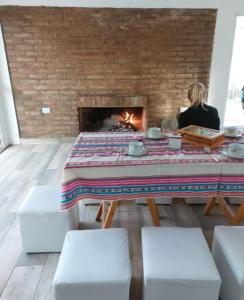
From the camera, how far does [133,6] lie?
3.71 meters

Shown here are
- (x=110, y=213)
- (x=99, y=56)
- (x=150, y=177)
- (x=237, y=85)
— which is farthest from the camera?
(x=237, y=85)

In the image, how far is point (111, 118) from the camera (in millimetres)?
4539

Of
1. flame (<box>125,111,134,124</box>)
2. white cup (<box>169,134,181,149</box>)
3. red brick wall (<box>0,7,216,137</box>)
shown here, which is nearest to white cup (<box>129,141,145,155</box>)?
white cup (<box>169,134,181,149</box>)

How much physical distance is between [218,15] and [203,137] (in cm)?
291

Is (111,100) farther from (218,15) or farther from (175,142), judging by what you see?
(175,142)

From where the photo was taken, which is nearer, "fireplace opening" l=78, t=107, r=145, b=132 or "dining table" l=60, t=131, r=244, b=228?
"dining table" l=60, t=131, r=244, b=228

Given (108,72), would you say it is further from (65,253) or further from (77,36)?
(65,253)

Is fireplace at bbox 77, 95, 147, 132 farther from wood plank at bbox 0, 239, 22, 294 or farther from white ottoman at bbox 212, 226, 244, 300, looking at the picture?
white ottoman at bbox 212, 226, 244, 300

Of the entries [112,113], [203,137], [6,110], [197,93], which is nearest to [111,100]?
[112,113]

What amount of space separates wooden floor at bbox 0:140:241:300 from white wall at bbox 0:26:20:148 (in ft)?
1.64

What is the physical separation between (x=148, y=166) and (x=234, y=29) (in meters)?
3.38

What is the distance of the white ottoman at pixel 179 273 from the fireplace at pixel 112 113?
9.63 ft

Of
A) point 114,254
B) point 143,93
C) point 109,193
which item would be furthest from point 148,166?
point 143,93

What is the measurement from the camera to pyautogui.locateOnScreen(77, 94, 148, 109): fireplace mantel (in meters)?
4.11
